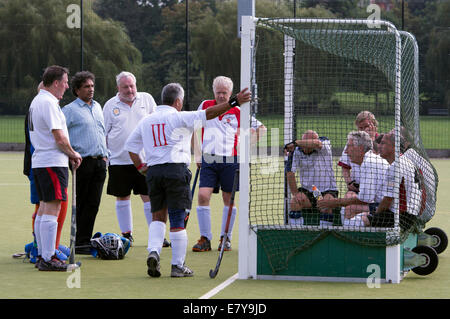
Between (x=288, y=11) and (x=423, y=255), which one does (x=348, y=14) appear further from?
(x=423, y=255)

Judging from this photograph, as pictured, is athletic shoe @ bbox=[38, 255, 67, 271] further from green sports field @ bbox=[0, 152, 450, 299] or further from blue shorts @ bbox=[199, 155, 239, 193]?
blue shorts @ bbox=[199, 155, 239, 193]

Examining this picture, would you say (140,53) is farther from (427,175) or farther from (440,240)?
(440,240)

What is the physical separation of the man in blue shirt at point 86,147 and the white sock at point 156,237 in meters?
1.33

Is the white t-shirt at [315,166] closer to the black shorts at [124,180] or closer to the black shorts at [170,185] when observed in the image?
the black shorts at [170,185]

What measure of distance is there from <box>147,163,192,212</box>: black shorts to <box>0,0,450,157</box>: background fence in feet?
57.9

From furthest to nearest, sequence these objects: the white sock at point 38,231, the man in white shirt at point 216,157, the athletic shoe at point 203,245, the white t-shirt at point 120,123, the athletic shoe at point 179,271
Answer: the white t-shirt at point 120,123
the man in white shirt at point 216,157
the athletic shoe at point 203,245
the white sock at point 38,231
the athletic shoe at point 179,271

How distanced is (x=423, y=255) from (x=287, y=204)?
129cm

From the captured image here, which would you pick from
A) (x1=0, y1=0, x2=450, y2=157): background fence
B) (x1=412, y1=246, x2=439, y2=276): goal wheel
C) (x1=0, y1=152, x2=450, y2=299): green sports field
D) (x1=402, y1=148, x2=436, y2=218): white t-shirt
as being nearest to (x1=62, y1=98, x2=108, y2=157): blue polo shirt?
(x1=0, y1=152, x2=450, y2=299): green sports field

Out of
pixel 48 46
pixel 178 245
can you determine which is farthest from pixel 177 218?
pixel 48 46

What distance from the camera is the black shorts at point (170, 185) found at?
662cm

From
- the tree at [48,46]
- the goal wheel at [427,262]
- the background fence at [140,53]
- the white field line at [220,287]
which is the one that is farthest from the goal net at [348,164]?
the tree at [48,46]

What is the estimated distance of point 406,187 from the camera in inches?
272

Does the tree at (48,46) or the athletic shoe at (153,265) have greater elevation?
the tree at (48,46)

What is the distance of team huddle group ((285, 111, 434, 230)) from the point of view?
6738 mm
